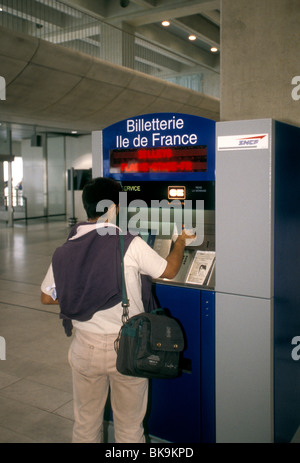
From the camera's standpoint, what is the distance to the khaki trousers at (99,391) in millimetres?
2188

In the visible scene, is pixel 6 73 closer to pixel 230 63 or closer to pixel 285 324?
pixel 230 63

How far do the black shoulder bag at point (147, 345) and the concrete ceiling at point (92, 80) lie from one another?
7229mm

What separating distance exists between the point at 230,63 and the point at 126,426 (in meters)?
3.07

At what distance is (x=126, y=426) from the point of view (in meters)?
2.22

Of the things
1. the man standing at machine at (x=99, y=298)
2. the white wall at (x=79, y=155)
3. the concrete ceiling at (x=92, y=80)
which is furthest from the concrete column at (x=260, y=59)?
the white wall at (x=79, y=155)

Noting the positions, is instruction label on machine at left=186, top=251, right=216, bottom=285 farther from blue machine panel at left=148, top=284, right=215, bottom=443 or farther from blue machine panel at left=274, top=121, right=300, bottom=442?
blue machine panel at left=274, top=121, right=300, bottom=442

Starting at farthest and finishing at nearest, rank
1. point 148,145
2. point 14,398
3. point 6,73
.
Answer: point 6,73
point 14,398
point 148,145

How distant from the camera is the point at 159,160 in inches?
115

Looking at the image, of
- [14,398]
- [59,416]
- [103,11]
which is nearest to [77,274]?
[59,416]
